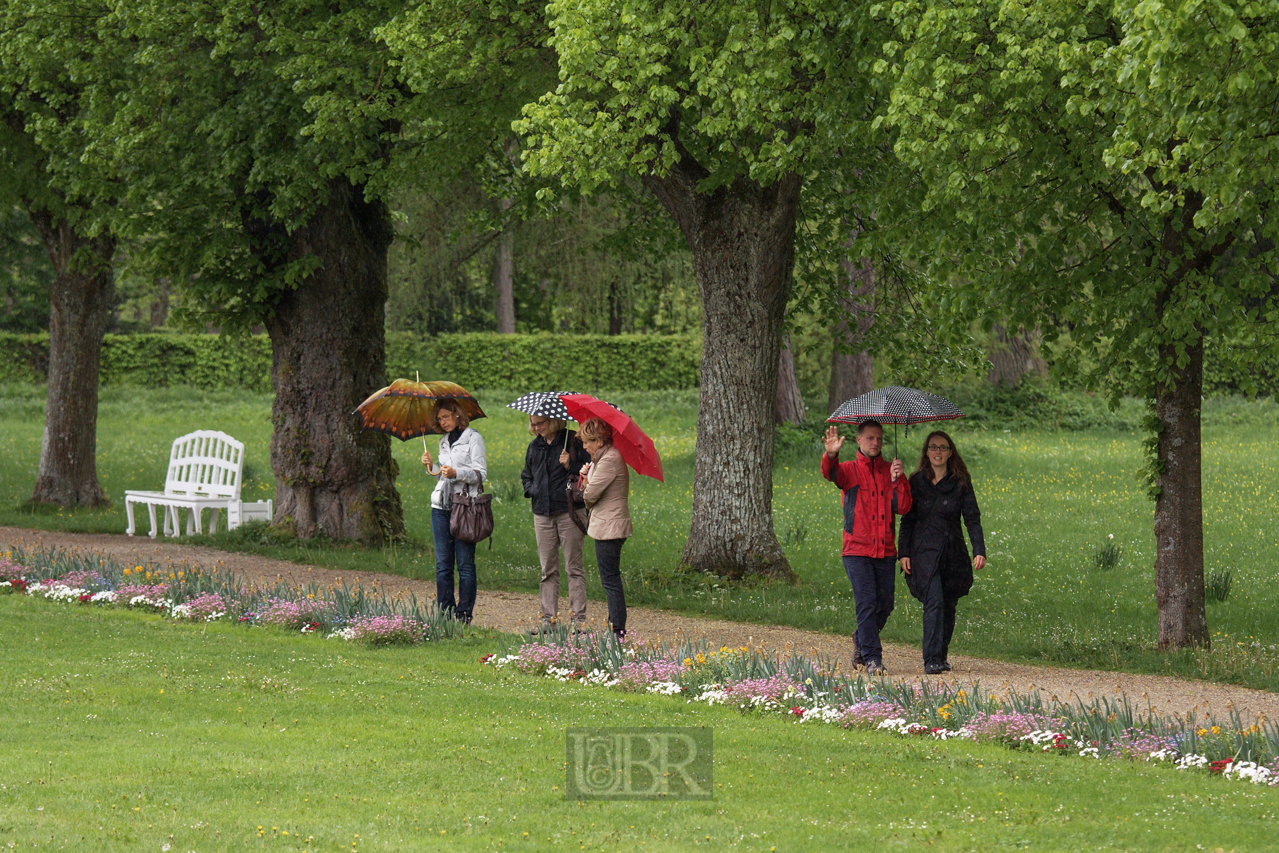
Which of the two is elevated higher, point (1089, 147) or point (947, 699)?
point (1089, 147)

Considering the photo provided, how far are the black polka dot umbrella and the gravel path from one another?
1.68m

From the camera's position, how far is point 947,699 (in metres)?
7.94

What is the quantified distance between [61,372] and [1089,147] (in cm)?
1504

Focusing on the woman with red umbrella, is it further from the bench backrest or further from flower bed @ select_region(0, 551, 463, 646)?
the bench backrest

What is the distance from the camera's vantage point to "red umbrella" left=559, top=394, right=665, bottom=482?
10.1 metres

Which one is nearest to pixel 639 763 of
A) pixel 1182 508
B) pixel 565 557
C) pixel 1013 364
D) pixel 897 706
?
pixel 897 706

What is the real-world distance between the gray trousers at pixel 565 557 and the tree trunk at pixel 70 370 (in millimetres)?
11366

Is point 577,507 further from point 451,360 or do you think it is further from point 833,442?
point 451,360

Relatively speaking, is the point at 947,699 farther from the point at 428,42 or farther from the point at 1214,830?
the point at 428,42

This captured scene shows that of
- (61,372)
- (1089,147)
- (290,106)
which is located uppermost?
(290,106)

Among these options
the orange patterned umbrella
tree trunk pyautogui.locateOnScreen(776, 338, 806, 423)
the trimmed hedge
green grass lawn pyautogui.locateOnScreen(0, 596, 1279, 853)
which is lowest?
green grass lawn pyautogui.locateOnScreen(0, 596, 1279, 853)

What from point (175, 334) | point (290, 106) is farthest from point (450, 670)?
point (175, 334)

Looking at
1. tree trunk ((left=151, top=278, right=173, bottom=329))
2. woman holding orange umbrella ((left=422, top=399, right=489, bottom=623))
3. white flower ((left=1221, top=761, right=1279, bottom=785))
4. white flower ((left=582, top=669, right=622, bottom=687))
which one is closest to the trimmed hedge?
tree trunk ((left=151, top=278, right=173, bottom=329))

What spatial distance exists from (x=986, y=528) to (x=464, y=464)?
10.3 meters
